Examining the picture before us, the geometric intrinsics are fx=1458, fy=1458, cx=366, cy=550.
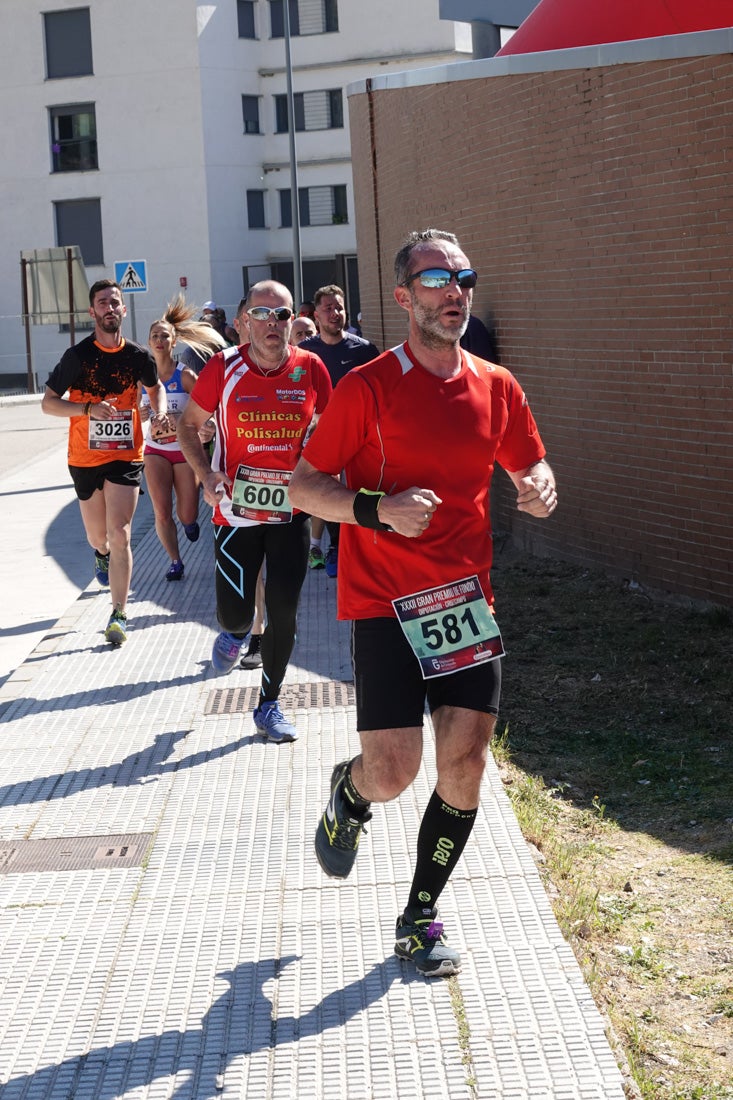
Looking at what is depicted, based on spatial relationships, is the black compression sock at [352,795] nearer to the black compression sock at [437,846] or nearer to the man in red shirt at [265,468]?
the black compression sock at [437,846]

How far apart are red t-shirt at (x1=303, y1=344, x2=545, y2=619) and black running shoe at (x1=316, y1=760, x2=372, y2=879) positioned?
61cm

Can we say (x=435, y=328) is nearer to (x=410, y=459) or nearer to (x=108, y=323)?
(x=410, y=459)

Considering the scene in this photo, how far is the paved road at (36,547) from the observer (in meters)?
10.2

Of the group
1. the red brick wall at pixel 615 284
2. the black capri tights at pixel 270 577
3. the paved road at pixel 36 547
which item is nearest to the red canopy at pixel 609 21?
the red brick wall at pixel 615 284

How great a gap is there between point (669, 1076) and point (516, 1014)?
44 centimetres

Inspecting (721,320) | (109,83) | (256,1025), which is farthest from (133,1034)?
(109,83)

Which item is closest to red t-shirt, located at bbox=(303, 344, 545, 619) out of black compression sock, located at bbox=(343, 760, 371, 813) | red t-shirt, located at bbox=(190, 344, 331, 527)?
black compression sock, located at bbox=(343, 760, 371, 813)

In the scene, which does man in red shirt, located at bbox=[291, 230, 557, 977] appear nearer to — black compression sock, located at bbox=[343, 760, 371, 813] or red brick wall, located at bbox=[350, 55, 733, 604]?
black compression sock, located at bbox=[343, 760, 371, 813]

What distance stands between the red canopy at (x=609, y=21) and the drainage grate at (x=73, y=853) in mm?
7617

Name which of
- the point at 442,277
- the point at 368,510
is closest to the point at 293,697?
the point at 368,510

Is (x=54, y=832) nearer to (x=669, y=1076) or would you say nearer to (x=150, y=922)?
(x=150, y=922)

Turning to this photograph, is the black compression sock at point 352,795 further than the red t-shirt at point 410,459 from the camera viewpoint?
Yes

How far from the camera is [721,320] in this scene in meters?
8.95

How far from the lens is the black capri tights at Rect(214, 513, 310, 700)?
22.3 ft
